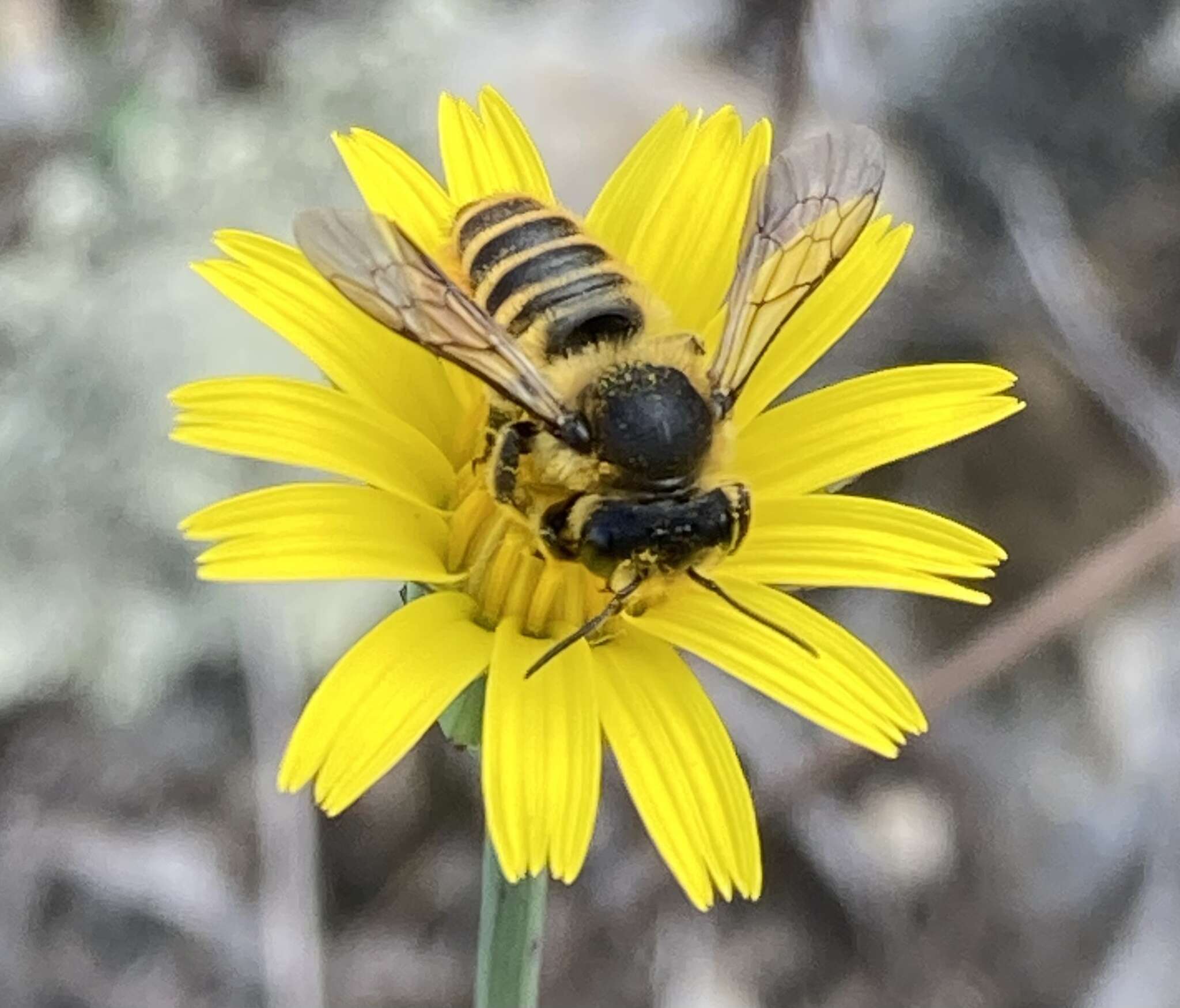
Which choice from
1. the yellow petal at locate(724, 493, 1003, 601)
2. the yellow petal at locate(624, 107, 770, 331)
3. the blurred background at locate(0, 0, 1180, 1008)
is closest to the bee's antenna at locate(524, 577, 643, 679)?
→ the yellow petal at locate(724, 493, 1003, 601)

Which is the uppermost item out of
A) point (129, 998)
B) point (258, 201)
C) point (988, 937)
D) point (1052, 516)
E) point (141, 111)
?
point (141, 111)

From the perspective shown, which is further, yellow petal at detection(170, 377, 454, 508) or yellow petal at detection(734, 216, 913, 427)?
yellow petal at detection(734, 216, 913, 427)

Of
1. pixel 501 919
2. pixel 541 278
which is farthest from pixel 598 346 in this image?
pixel 501 919

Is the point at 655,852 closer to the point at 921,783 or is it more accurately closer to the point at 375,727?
the point at 921,783

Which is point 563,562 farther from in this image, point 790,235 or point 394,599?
point 394,599

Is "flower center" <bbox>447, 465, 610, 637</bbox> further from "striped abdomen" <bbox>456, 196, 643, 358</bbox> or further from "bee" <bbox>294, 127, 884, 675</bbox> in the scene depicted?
"striped abdomen" <bbox>456, 196, 643, 358</bbox>

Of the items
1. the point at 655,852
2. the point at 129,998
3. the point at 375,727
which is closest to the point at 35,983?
the point at 129,998

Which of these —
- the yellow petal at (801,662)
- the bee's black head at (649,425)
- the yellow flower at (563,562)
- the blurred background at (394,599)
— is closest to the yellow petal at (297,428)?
the yellow flower at (563,562)
